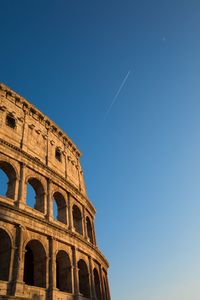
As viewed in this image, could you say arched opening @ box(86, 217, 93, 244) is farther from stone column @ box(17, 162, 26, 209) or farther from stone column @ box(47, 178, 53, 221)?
stone column @ box(17, 162, 26, 209)

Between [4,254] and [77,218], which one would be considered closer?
[4,254]

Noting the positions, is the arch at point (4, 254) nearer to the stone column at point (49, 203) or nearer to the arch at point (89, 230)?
the stone column at point (49, 203)

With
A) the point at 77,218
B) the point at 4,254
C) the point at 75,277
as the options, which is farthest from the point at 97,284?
the point at 4,254

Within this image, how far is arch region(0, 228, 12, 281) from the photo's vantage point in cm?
1398

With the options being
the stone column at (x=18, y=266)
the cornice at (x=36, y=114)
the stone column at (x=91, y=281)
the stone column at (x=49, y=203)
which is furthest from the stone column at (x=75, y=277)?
the cornice at (x=36, y=114)

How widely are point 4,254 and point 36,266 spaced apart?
2.66 meters

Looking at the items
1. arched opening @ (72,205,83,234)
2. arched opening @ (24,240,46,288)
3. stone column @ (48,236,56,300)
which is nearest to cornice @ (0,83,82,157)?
arched opening @ (72,205,83,234)

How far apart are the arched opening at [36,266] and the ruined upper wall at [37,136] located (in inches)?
254

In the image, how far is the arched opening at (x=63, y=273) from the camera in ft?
57.1

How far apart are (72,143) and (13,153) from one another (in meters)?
10.1

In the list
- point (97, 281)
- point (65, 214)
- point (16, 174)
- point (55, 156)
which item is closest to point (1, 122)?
point (16, 174)

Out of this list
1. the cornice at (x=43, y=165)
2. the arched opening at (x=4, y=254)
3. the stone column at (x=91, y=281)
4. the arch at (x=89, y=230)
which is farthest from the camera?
the arch at (x=89, y=230)

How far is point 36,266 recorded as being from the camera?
16.4 meters

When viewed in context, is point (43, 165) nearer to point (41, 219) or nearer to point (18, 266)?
point (41, 219)
